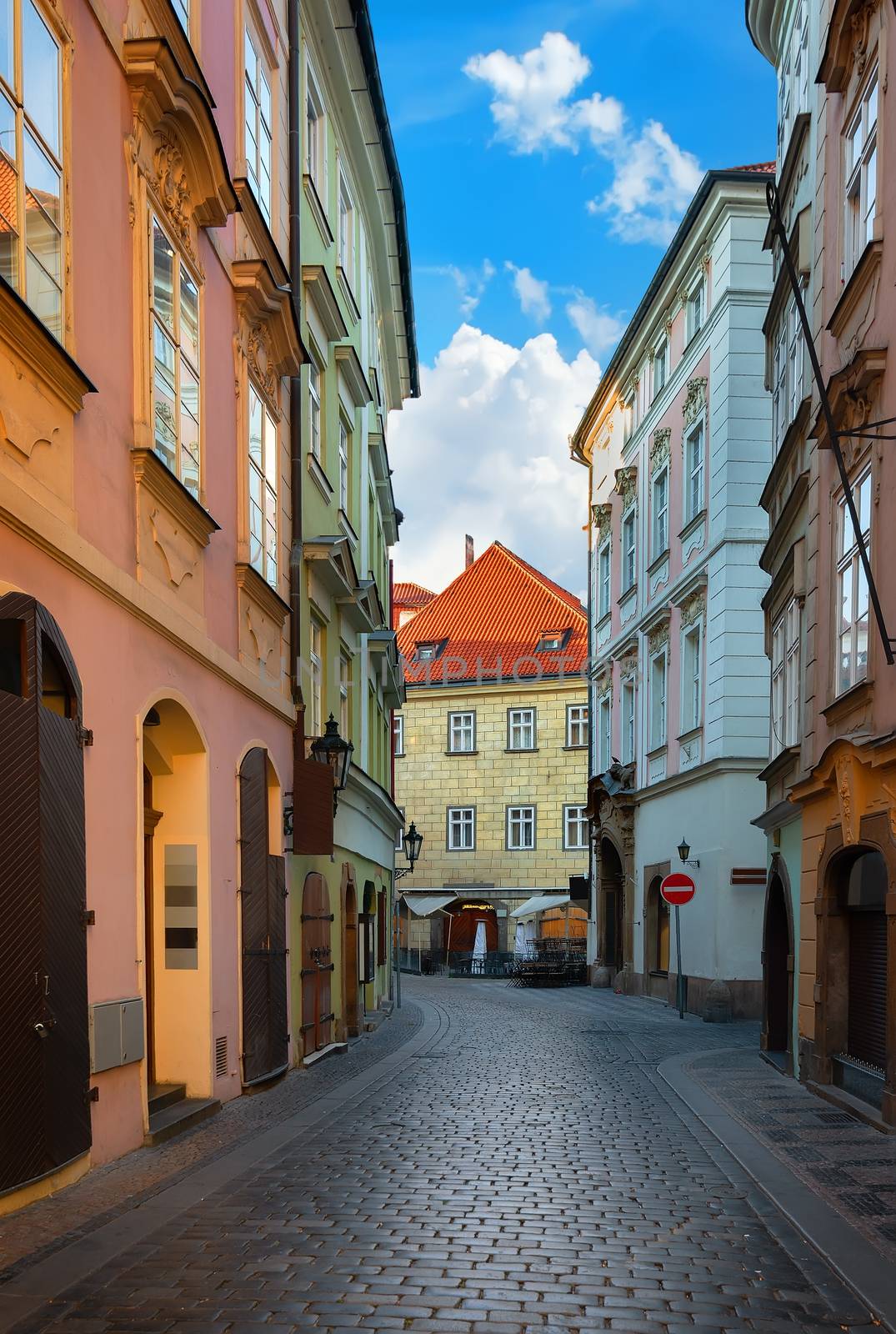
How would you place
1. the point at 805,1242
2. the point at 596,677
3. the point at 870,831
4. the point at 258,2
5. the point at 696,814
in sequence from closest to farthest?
the point at 805,1242 → the point at 870,831 → the point at 258,2 → the point at 696,814 → the point at 596,677

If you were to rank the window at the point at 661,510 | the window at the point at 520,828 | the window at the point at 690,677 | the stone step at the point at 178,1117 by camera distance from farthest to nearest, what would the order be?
the window at the point at 520,828 → the window at the point at 661,510 → the window at the point at 690,677 → the stone step at the point at 178,1117

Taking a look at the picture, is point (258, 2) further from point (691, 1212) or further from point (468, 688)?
point (468, 688)

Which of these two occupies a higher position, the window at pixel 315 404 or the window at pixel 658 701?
the window at pixel 315 404

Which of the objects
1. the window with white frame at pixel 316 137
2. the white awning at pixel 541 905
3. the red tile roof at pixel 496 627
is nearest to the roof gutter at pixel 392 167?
the window with white frame at pixel 316 137

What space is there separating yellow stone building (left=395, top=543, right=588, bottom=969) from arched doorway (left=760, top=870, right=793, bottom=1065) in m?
33.1

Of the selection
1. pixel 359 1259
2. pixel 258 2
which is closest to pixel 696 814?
pixel 258 2

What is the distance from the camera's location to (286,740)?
48.9 feet

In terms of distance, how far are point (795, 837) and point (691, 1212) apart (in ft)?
25.2

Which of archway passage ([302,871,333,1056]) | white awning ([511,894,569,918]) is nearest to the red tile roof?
white awning ([511,894,569,918])

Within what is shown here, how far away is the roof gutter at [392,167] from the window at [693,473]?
21.3 ft

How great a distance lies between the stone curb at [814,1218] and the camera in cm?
579

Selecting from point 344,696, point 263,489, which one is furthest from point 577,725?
point 263,489

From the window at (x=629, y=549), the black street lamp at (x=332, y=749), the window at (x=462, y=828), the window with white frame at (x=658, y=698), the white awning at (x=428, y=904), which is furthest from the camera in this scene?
the window at (x=462, y=828)

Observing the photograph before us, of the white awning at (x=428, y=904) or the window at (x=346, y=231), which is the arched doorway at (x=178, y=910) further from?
the white awning at (x=428, y=904)
